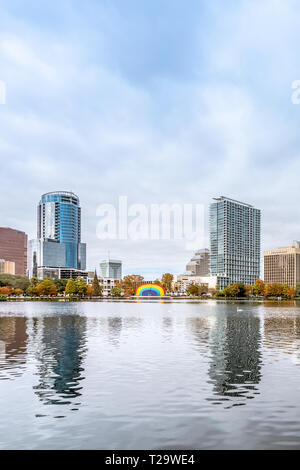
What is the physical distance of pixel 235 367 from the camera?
1432 inches

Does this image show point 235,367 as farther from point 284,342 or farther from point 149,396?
point 284,342

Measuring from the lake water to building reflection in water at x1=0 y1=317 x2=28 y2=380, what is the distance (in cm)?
11

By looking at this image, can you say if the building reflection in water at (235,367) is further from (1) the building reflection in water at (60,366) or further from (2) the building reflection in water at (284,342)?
(1) the building reflection in water at (60,366)

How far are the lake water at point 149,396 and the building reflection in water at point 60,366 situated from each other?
3.2 inches

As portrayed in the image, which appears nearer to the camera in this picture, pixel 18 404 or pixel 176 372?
pixel 18 404

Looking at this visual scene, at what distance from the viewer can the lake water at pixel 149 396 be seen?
20188mm

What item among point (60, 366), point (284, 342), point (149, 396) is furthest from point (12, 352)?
point (284, 342)

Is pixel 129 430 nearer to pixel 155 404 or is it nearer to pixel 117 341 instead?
pixel 155 404

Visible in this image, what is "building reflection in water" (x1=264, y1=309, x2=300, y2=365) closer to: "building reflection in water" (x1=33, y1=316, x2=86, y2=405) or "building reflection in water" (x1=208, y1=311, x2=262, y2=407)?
"building reflection in water" (x1=208, y1=311, x2=262, y2=407)

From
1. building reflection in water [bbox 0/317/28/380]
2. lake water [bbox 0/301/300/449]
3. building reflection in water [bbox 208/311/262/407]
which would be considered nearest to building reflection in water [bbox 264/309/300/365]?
lake water [bbox 0/301/300/449]

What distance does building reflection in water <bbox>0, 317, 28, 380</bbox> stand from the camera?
34344mm
